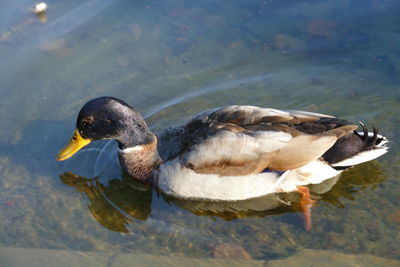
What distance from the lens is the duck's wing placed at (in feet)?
19.1

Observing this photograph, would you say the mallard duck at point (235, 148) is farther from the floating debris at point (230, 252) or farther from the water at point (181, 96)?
the floating debris at point (230, 252)

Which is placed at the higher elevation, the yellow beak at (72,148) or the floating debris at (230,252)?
the yellow beak at (72,148)

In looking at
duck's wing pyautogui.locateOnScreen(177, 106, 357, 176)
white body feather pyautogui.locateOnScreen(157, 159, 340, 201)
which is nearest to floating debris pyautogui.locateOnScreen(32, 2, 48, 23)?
white body feather pyautogui.locateOnScreen(157, 159, 340, 201)

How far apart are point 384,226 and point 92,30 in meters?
5.20

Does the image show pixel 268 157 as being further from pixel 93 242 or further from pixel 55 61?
pixel 55 61

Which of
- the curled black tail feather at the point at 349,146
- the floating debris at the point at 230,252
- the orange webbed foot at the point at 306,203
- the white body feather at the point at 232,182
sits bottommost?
the floating debris at the point at 230,252

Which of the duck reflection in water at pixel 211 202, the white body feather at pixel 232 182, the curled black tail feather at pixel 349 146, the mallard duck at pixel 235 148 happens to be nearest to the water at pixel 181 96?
the duck reflection in water at pixel 211 202

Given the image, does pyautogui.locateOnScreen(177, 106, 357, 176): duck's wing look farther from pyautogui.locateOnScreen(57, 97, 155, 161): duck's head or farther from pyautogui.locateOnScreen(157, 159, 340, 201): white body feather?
pyautogui.locateOnScreen(57, 97, 155, 161): duck's head

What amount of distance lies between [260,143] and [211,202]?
0.92m

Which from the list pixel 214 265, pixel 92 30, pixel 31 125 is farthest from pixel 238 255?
pixel 92 30

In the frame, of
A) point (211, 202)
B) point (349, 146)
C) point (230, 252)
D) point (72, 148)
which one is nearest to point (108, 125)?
point (72, 148)

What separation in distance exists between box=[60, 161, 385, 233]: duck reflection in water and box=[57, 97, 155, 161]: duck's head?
1.64 ft

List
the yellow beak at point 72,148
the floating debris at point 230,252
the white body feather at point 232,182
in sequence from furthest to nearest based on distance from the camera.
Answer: the yellow beak at point 72,148 < the white body feather at point 232,182 < the floating debris at point 230,252

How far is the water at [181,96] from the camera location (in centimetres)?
593
